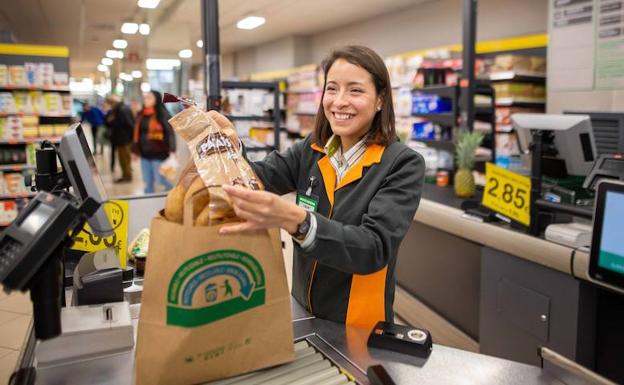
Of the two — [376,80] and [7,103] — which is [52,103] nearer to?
[7,103]

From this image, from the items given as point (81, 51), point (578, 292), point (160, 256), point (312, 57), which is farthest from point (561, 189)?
point (81, 51)

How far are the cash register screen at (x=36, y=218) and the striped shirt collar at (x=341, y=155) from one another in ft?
2.71

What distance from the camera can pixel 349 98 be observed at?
1.53 meters

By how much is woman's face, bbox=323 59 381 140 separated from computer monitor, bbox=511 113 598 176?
1.50m

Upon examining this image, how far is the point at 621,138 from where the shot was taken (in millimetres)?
2926

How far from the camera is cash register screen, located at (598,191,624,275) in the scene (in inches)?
70.7

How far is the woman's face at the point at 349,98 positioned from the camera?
4.99 feet

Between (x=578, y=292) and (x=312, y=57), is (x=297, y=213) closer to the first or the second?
(x=578, y=292)

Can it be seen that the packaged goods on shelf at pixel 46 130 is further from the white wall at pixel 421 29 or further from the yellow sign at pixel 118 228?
the yellow sign at pixel 118 228

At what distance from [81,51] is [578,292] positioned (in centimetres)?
1931

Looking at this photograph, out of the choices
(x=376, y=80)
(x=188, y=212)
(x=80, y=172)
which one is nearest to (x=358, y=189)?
(x=376, y=80)

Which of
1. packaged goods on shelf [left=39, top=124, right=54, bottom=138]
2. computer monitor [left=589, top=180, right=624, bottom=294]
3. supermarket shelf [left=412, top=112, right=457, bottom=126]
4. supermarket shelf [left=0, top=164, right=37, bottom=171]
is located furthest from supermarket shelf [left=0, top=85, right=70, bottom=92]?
computer monitor [left=589, top=180, right=624, bottom=294]

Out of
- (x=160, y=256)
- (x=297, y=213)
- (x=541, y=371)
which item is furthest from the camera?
(x=541, y=371)

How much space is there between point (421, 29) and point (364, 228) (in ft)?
31.2
